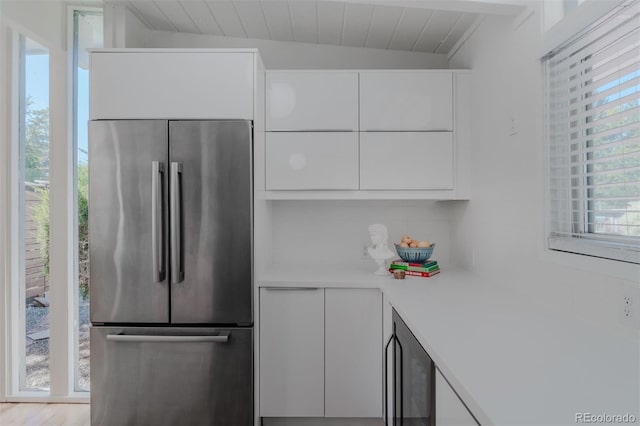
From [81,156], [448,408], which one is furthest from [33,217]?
[448,408]

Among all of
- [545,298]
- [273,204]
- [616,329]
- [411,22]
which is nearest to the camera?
[616,329]

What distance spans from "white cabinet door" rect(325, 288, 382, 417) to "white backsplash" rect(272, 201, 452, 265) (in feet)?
2.05

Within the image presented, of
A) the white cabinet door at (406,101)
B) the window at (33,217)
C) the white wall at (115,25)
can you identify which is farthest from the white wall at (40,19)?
the white cabinet door at (406,101)

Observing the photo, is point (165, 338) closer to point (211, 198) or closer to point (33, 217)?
point (211, 198)

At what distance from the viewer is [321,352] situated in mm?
2098

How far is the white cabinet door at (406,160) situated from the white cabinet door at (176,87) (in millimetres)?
794

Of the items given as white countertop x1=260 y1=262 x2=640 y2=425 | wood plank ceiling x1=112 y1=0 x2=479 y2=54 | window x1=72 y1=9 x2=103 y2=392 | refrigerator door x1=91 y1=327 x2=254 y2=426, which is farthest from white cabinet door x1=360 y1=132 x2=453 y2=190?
window x1=72 y1=9 x2=103 y2=392

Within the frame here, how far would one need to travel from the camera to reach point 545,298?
1.53 meters

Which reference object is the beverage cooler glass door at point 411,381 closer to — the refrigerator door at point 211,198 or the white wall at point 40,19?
the refrigerator door at point 211,198

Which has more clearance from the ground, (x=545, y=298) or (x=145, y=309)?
(x=545, y=298)

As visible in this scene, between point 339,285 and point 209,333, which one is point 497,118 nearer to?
point 339,285

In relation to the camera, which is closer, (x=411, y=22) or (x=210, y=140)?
(x=210, y=140)

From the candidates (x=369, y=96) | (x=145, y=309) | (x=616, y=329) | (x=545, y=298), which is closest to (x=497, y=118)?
(x=369, y=96)

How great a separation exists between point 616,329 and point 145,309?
2.03 metres
